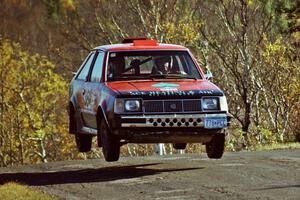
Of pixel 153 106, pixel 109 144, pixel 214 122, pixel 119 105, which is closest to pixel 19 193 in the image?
pixel 109 144

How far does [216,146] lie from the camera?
1366cm

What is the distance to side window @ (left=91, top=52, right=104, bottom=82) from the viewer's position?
14.2 m

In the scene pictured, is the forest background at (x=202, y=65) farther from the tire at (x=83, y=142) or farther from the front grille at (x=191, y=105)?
the front grille at (x=191, y=105)

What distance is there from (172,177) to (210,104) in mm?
1129

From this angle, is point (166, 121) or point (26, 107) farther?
point (26, 107)

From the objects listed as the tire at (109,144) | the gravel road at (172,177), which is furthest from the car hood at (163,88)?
the gravel road at (172,177)

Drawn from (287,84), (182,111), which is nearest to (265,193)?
(182,111)

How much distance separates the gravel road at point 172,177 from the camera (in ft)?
37.5

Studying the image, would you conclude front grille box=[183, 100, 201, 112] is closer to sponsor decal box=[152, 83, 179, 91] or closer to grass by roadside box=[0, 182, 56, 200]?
sponsor decal box=[152, 83, 179, 91]

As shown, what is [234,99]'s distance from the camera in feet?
119

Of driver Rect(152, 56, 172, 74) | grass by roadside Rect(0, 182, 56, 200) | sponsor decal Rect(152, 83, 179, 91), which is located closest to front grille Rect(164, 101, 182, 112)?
sponsor decal Rect(152, 83, 179, 91)

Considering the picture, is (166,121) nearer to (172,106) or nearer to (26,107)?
(172,106)

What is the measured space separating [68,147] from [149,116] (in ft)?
123

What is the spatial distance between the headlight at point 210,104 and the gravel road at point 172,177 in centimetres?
93
